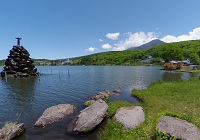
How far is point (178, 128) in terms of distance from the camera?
498 inches

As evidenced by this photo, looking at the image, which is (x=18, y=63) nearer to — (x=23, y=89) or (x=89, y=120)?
(x=23, y=89)

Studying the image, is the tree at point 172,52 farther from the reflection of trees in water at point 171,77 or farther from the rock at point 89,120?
the rock at point 89,120

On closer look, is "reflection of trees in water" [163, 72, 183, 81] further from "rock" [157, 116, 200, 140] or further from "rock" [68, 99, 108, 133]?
"rock" [157, 116, 200, 140]

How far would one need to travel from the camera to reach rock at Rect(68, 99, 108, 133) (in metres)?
17.2

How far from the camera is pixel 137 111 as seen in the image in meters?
17.5

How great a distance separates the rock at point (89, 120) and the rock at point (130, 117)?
2366 millimetres

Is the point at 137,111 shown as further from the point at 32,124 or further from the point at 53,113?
the point at 32,124

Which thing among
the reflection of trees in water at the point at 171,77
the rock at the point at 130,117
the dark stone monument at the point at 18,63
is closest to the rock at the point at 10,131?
the rock at the point at 130,117

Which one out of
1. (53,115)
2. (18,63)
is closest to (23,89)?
(53,115)

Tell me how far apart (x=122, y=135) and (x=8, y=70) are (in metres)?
83.5

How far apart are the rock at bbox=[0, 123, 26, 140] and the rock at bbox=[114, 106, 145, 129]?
30.8 ft

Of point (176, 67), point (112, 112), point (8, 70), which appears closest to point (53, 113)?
point (112, 112)

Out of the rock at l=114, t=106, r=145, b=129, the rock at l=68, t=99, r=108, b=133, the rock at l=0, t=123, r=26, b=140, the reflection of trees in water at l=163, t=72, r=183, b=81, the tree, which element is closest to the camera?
the rock at l=114, t=106, r=145, b=129

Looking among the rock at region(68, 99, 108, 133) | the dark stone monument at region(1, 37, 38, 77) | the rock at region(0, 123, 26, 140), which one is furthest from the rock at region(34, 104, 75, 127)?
the dark stone monument at region(1, 37, 38, 77)
